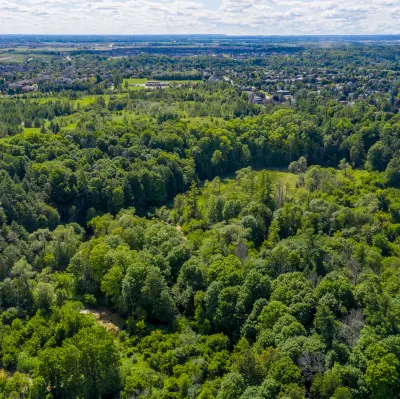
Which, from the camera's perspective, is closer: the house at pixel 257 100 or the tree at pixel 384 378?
the tree at pixel 384 378

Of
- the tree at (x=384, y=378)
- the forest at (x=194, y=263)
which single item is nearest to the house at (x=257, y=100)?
the forest at (x=194, y=263)

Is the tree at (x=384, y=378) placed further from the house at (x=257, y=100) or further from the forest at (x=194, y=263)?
the house at (x=257, y=100)

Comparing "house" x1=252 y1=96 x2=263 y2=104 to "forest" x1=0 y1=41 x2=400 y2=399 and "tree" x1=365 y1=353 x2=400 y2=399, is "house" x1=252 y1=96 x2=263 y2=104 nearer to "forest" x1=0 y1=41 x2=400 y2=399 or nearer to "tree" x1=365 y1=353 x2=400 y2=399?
"forest" x1=0 y1=41 x2=400 y2=399

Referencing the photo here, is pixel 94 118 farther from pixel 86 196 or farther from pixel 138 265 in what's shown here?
pixel 138 265

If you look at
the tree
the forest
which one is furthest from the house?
the tree

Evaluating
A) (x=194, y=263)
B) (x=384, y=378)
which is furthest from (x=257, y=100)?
(x=384, y=378)

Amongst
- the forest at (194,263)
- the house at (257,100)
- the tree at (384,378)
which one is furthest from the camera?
the house at (257,100)

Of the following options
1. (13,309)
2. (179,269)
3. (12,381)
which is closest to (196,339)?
(179,269)

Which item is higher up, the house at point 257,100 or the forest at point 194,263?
the house at point 257,100

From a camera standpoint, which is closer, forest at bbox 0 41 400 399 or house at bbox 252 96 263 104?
forest at bbox 0 41 400 399
